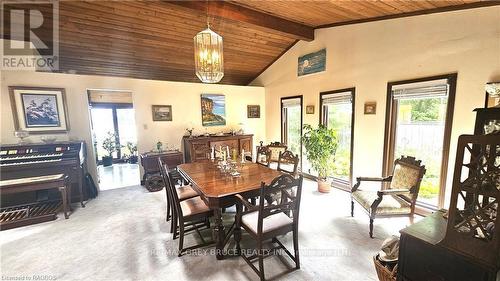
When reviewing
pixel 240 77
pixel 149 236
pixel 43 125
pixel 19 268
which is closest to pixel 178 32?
pixel 240 77

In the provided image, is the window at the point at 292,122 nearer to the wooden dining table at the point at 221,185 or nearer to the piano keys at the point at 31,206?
the wooden dining table at the point at 221,185

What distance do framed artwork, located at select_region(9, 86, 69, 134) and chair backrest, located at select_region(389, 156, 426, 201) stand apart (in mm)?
5580

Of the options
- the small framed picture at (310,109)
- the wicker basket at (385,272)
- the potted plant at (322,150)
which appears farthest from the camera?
the small framed picture at (310,109)

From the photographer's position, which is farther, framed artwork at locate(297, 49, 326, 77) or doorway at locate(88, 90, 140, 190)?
doorway at locate(88, 90, 140, 190)

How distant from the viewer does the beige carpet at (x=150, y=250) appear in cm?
199

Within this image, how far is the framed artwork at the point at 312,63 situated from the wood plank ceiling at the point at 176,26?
378 millimetres

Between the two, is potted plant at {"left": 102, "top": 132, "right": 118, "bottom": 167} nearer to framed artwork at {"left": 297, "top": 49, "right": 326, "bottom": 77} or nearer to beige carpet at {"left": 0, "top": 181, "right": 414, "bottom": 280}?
beige carpet at {"left": 0, "top": 181, "right": 414, "bottom": 280}

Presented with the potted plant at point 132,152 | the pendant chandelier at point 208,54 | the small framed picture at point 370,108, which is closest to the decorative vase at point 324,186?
the small framed picture at point 370,108

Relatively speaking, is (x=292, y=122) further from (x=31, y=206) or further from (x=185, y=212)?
(x=31, y=206)

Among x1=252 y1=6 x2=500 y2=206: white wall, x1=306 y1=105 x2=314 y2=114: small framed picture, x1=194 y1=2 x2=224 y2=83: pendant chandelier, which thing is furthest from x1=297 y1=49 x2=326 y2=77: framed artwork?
x1=194 y1=2 x2=224 y2=83: pendant chandelier

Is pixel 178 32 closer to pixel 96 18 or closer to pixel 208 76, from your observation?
pixel 96 18

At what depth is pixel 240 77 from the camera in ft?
20.4

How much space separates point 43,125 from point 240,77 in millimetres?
4512

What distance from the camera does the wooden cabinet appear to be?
494cm
